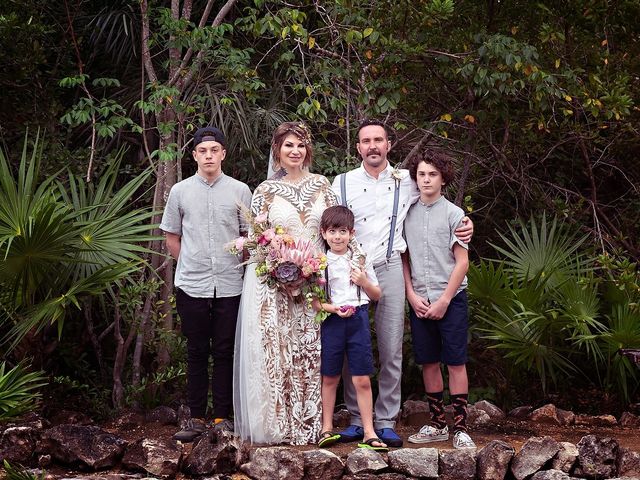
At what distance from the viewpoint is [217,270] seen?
6.49 meters

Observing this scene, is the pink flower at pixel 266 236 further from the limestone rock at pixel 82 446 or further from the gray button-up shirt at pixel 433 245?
the limestone rock at pixel 82 446

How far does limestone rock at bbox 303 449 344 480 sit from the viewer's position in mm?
5828

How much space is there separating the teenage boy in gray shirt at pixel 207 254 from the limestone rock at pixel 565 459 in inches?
82.4

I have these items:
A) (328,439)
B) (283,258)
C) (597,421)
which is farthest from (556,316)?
(283,258)

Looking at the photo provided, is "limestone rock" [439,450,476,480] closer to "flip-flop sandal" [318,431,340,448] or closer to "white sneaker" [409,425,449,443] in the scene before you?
"white sneaker" [409,425,449,443]

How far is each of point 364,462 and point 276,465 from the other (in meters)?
0.52

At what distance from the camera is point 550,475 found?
5801 millimetres

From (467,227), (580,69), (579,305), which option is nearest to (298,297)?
(467,227)

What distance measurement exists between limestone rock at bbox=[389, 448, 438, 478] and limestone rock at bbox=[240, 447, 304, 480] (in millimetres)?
571

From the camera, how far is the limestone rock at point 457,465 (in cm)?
594

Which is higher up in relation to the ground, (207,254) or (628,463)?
(207,254)

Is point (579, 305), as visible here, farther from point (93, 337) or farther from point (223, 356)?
point (93, 337)

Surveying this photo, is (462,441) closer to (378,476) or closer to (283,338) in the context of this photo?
(378,476)

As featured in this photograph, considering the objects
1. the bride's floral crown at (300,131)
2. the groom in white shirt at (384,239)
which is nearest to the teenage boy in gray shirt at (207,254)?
the bride's floral crown at (300,131)
